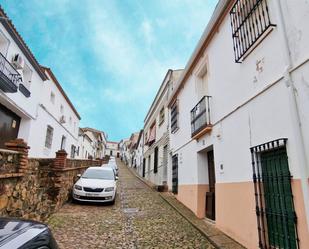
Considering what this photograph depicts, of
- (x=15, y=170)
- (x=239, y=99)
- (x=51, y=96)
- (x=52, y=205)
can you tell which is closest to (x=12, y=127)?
(x=51, y=96)

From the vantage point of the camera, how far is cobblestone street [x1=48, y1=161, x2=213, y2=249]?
502 centimetres

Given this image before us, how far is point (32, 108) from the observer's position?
459 inches

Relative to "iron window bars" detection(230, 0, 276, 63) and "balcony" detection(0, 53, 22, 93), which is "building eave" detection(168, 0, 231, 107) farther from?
"balcony" detection(0, 53, 22, 93)

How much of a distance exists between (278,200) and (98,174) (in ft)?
27.6

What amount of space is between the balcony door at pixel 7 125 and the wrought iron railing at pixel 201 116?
27.6 feet

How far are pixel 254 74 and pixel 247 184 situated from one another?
2.37 metres

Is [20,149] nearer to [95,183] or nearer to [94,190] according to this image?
[94,190]

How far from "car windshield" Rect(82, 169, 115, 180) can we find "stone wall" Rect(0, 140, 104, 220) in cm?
205

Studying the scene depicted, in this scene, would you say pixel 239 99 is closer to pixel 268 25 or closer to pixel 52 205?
pixel 268 25

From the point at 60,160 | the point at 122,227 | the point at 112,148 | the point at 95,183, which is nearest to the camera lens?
the point at 122,227

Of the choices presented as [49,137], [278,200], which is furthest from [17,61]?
[278,200]

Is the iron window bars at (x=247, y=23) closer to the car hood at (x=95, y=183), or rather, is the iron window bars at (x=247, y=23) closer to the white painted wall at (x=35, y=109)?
the car hood at (x=95, y=183)

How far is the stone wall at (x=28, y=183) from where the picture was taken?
4477mm

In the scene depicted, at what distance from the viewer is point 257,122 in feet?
14.6
